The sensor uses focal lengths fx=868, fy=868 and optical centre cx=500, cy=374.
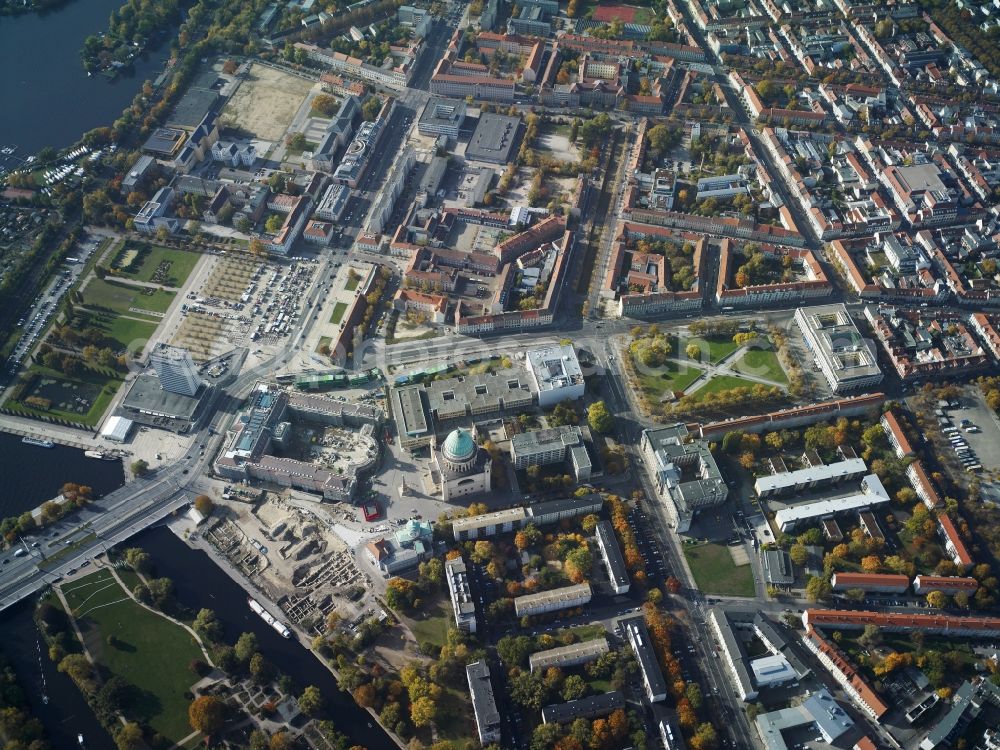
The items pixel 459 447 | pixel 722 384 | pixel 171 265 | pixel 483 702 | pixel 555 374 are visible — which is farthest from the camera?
pixel 171 265

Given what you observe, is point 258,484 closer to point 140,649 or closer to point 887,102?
point 140,649

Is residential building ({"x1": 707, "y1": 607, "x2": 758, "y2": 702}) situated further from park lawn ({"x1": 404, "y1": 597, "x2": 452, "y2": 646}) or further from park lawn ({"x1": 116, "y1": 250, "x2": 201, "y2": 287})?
park lawn ({"x1": 116, "y1": 250, "x2": 201, "y2": 287})

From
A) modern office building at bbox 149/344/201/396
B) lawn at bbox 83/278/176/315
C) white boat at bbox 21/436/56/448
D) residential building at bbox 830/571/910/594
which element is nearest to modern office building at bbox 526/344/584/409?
residential building at bbox 830/571/910/594

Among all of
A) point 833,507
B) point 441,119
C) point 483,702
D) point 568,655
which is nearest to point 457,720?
point 483,702

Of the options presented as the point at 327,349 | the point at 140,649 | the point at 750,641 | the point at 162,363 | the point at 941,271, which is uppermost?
the point at 941,271

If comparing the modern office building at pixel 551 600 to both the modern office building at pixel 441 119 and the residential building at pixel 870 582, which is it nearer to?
the residential building at pixel 870 582

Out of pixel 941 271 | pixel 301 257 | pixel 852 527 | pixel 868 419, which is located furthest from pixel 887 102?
pixel 301 257

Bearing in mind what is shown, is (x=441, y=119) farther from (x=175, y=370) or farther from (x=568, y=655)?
(x=568, y=655)
